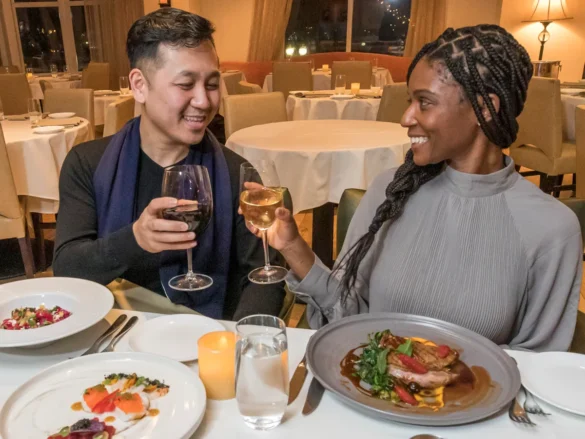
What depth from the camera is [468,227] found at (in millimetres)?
1278

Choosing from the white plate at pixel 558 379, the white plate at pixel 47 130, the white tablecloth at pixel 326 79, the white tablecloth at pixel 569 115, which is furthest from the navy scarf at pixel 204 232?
the white tablecloth at pixel 326 79

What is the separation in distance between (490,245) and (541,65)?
16.1 ft

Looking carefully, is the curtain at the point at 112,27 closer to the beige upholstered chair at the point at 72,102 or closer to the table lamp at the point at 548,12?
the beige upholstered chair at the point at 72,102

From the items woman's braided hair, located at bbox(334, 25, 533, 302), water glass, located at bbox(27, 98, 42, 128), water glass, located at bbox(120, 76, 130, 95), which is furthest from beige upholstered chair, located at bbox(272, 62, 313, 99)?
woman's braided hair, located at bbox(334, 25, 533, 302)

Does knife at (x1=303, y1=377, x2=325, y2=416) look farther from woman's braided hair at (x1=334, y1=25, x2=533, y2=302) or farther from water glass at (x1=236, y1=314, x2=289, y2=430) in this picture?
woman's braided hair at (x1=334, y1=25, x2=533, y2=302)

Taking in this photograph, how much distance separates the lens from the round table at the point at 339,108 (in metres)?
4.77

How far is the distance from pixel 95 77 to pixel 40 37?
6.86 ft

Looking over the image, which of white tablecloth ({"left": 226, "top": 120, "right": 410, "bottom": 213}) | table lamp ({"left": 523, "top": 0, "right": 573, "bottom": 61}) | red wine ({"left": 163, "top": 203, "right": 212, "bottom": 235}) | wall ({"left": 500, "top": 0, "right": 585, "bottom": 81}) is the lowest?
white tablecloth ({"left": 226, "top": 120, "right": 410, "bottom": 213})

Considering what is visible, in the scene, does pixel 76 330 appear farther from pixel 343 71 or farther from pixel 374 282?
pixel 343 71

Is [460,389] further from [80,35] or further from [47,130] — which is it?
[80,35]

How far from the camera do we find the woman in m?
1.21

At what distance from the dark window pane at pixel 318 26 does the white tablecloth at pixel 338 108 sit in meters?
4.14

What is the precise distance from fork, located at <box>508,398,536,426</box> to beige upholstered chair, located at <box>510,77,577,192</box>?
11.6 ft

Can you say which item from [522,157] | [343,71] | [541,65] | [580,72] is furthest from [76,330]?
[580,72]
